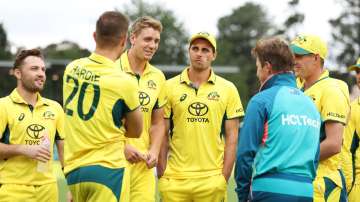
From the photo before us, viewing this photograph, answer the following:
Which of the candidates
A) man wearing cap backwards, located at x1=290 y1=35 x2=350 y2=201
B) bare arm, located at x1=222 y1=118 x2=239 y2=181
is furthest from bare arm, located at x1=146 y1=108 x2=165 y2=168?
man wearing cap backwards, located at x1=290 y1=35 x2=350 y2=201

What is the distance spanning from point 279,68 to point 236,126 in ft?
7.78

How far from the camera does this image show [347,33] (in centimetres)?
7912

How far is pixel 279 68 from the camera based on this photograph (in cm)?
674

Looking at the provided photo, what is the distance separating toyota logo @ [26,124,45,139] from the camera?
8734mm

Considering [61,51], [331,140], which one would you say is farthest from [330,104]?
[61,51]

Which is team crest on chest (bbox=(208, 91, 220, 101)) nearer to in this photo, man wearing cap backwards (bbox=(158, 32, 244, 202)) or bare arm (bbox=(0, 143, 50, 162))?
man wearing cap backwards (bbox=(158, 32, 244, 202))

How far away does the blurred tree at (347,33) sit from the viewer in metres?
78.6

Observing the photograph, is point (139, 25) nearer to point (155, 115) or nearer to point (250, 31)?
point (155, 115)

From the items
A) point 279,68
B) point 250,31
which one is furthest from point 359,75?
point 250,31

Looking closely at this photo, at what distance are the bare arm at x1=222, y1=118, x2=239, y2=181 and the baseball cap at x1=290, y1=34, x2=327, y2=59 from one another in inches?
49.8

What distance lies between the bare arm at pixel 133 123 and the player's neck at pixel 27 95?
2075 mm

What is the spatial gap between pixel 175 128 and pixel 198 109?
334mm

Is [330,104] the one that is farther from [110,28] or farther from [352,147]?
[110,28]

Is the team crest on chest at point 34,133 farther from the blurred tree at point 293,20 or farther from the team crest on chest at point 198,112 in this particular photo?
the blurred tree at point 293,20
